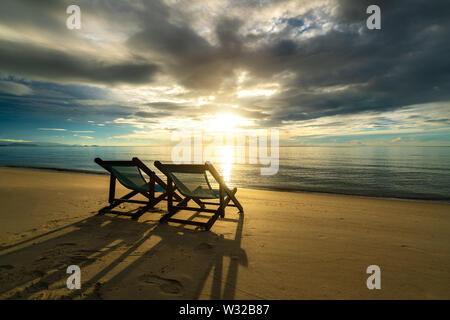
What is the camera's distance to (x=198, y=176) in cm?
→ 521

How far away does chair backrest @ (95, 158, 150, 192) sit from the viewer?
19.5ft

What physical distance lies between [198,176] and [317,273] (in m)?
3.08

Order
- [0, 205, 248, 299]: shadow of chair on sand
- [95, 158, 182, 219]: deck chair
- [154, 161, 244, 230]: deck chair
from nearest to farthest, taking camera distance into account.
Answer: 1. [0, 205, 248, 299]: shadow of chair on sand
2. [154, 161, 244, 230]: deck chair
3. [95, 158, 182, 219]: deck chair

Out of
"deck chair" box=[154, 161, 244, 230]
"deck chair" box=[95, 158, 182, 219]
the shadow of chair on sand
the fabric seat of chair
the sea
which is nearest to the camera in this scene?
the shadow of chair on sand

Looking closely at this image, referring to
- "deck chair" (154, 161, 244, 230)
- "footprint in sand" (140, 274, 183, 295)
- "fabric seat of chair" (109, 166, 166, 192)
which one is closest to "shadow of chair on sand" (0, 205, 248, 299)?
"footprint in sand" (140, 274, 183, 295)

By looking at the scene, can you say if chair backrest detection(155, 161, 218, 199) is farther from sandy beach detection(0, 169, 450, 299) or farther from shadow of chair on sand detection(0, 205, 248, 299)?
shadow of chair on sand detection(0, 205, 248, 299)

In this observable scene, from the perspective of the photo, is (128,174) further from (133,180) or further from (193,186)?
(193,186)

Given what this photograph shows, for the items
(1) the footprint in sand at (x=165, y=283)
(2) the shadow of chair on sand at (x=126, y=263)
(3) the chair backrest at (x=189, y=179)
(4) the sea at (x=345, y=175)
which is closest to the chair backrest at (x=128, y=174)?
(3) the chair backrest at (x=189, y=179)

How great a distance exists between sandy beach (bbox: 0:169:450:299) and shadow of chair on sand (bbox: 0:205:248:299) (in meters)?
0.01

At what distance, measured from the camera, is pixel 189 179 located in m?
5.34

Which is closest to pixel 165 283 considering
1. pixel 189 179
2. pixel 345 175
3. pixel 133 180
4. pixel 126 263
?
pixel 126 263

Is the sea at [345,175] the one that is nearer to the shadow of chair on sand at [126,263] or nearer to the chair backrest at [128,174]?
the chair backrest at [128,174]
